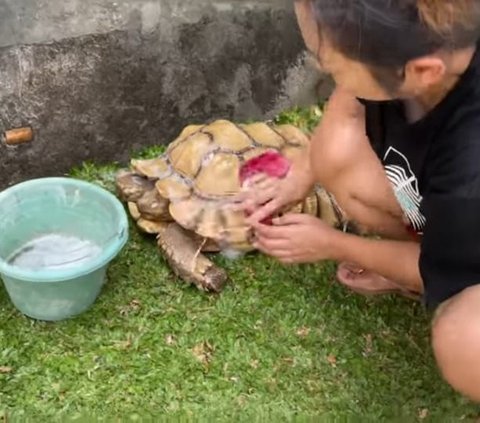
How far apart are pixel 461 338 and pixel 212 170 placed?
2.98ft

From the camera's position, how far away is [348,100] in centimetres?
180

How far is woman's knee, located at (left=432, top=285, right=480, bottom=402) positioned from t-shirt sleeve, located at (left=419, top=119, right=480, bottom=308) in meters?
0.02

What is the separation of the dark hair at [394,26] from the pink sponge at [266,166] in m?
0.84

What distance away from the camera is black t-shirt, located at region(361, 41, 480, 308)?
4.60 feet

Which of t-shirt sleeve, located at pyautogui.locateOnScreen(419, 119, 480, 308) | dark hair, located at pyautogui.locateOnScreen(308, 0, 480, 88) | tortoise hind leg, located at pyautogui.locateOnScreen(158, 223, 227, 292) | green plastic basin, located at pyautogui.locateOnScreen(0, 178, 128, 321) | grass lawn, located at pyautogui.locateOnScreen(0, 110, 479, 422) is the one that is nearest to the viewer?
dark hair, located at pyautogui.locateOnScreen(308, 0, 480, 88)

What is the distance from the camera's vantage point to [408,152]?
5.23ft

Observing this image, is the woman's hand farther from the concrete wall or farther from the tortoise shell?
the concrete wall

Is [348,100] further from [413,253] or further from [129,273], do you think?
[129,273]

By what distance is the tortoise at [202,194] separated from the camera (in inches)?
84.7

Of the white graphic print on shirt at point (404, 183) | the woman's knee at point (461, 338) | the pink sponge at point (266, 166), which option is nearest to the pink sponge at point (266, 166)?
the pink sponge at point (266, 166)

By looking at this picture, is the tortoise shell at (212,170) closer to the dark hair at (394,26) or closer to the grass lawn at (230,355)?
the grass lawn at (230,355)

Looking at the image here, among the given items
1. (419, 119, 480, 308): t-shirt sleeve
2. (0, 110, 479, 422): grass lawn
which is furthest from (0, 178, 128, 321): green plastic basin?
(419, 119, 480, 308): t-shirt sleeve

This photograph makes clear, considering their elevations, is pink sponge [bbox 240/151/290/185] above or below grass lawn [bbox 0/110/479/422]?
above

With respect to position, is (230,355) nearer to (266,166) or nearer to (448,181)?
(266,166)
